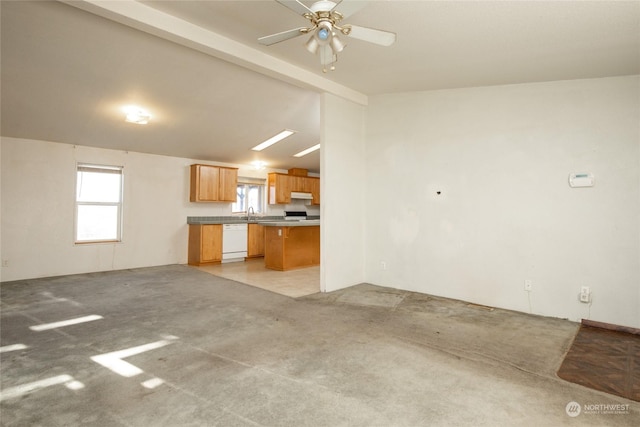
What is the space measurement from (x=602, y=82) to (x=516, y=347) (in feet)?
9.68

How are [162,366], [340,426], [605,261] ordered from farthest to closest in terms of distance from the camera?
[605,261]
[162,366]
[340,426]

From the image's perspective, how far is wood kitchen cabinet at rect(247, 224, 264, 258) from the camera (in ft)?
25.1

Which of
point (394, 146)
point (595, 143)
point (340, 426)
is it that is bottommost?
point (340, 426)

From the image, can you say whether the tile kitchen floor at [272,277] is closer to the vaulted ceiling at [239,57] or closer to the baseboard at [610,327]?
the vaulted ceiling at [239,57]

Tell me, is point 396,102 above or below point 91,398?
above

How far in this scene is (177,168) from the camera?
6984 mm

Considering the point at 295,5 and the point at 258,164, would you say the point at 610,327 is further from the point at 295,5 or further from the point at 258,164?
the point at 258,164

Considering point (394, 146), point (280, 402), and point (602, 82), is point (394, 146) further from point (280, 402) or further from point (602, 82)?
point (280, 402)

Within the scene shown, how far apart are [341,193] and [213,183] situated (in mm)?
3752

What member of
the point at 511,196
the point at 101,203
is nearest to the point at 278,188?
the point at 101,203

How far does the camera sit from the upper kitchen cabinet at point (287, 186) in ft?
27.5

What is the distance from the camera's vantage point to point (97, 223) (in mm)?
6035

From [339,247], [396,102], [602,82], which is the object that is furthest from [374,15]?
[339,247]

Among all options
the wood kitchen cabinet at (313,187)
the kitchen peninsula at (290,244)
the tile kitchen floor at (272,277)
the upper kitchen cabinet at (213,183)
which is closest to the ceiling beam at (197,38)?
the kitchen peninsula at (290,244)
